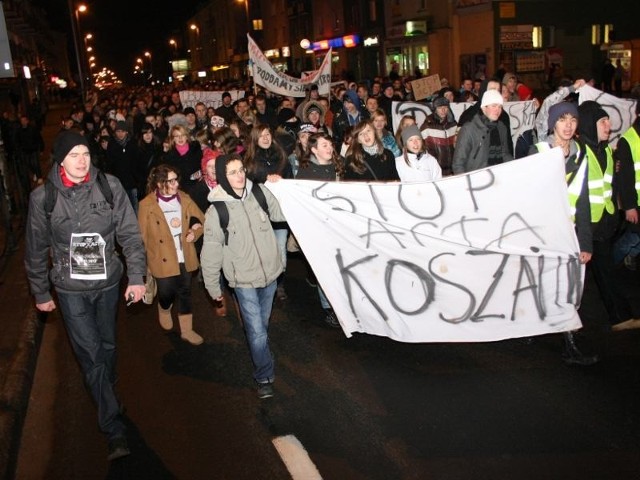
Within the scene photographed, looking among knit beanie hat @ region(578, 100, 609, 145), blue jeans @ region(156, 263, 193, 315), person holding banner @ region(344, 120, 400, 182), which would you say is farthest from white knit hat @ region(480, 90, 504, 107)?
blue jeans @ region(156, 263, 193, 315)

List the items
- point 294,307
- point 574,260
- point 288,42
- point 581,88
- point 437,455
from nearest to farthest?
1. point 437,455
2. point 574,260
3. point 294,307
4. point 581,88
5. point 288,42

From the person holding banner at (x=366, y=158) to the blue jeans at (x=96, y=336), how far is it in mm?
2802

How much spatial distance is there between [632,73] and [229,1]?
56914 mm

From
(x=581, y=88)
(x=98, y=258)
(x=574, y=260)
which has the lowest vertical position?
(x=574, y=260)

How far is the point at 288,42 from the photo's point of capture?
56.5m

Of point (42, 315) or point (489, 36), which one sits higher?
point (489, 36)

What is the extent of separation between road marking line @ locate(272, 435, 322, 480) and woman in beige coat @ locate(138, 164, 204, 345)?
2.11 metres

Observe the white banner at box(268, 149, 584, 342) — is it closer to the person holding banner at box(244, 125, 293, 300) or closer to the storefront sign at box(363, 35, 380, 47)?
the person holding banner at box(244, 125, 293, 300)

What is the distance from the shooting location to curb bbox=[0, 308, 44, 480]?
15.1 ft

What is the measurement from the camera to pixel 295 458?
431 cm

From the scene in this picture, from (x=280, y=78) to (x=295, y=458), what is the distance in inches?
481

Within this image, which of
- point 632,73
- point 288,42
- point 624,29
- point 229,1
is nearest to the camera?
point 632,73

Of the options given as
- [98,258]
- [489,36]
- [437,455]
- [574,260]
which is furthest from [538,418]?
[489,36]

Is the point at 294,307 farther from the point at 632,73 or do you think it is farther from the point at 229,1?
the point at 229,1
